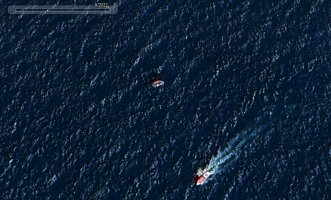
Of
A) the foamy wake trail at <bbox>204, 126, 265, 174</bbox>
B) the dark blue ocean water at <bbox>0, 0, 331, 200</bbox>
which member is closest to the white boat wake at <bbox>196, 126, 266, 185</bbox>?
the foamy wake trail at <bbox>204, 126, 265, 174</bbox>

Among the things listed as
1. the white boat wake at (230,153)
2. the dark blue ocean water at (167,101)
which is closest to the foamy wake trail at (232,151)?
the white boat wake at (230,153)

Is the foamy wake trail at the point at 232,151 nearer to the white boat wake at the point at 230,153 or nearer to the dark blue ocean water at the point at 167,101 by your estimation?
the white boat wake at the point at 230,153

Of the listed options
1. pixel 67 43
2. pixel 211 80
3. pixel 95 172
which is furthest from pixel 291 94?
pixel 67 43

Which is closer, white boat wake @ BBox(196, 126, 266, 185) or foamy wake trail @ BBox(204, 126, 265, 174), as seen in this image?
white boat wake @ BBox(196, 126, 266, 185)

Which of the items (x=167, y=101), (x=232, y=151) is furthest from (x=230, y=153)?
(x=167, y=101)

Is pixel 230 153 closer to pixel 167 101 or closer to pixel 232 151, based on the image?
pixel 232 151

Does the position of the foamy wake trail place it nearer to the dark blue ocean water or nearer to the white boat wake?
the white boat wake

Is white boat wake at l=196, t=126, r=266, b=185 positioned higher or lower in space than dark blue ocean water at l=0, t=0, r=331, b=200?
lower
